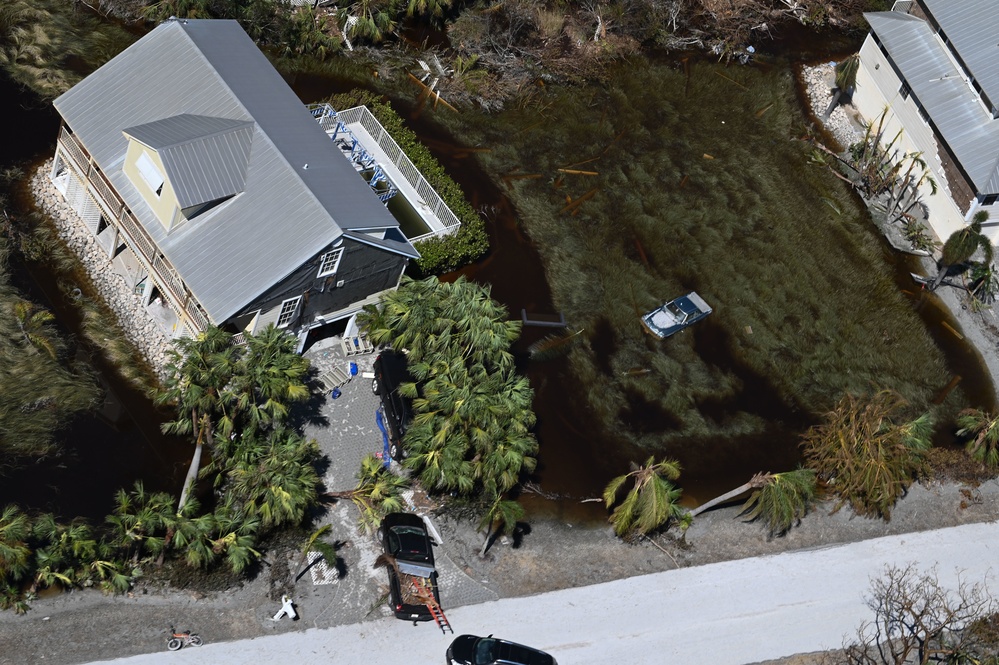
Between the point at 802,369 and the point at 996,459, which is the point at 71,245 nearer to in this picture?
the point at 802,369

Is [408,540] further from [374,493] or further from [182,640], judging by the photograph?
[182,640]

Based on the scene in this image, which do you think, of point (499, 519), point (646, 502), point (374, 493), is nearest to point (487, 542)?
point (499, 519)

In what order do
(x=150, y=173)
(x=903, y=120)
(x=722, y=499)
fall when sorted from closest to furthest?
(x=722, y=499) → (x=150, y=173) → (x=903, y=120)

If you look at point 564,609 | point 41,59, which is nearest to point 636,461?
point 564,609

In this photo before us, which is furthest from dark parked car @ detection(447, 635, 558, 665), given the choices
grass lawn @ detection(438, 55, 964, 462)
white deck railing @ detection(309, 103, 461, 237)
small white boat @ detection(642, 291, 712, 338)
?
white deck railing @ detection(309, 103, 461, 237)

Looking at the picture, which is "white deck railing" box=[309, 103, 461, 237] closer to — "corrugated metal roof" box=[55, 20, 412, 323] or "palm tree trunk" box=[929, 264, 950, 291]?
"corrugated metal roof" box=[55, 20, 412, 323]

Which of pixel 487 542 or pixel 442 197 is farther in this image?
pixel 442 197

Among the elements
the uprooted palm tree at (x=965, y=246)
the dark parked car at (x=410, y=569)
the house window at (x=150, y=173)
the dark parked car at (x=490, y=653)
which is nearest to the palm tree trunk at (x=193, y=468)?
the dark parked car at (x=410, y=569)

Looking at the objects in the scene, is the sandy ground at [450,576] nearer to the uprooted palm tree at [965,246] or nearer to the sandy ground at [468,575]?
the sandy ground at [468,575]
